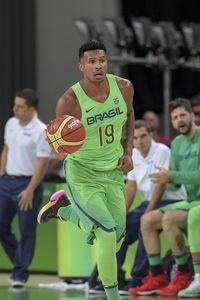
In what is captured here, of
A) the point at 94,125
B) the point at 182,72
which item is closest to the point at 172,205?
the point at 94,125

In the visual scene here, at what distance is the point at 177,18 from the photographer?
13.7 metres

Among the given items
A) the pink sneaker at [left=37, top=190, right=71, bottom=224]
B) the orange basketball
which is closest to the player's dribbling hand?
the orange basketball

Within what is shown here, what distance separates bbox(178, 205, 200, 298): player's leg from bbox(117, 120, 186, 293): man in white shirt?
22.1 inches

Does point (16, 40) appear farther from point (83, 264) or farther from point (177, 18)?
point (83, 264)

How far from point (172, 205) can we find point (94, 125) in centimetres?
191

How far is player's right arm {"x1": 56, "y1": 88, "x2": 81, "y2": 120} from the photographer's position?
5129mm

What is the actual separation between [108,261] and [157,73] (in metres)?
8.80

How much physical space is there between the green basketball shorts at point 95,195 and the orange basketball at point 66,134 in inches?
9.3

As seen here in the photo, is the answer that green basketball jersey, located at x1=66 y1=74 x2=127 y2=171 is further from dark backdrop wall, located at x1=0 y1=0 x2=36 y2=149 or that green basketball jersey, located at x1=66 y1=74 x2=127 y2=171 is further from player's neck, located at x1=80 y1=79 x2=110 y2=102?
dark backdrop wall, located at x1=0 y1=0 x2=36 y2=149

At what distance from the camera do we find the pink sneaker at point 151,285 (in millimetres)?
6703

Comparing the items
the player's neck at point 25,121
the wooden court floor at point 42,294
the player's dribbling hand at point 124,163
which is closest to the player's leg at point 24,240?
the wooden court floor at point 42,294

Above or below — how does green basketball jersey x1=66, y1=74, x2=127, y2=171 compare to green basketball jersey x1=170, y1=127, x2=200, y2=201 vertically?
above

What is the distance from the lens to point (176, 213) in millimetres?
6613

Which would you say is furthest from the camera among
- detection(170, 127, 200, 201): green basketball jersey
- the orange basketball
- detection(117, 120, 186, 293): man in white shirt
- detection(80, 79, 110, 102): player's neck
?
detection(117, 120, 186, 293): man in white shirt
